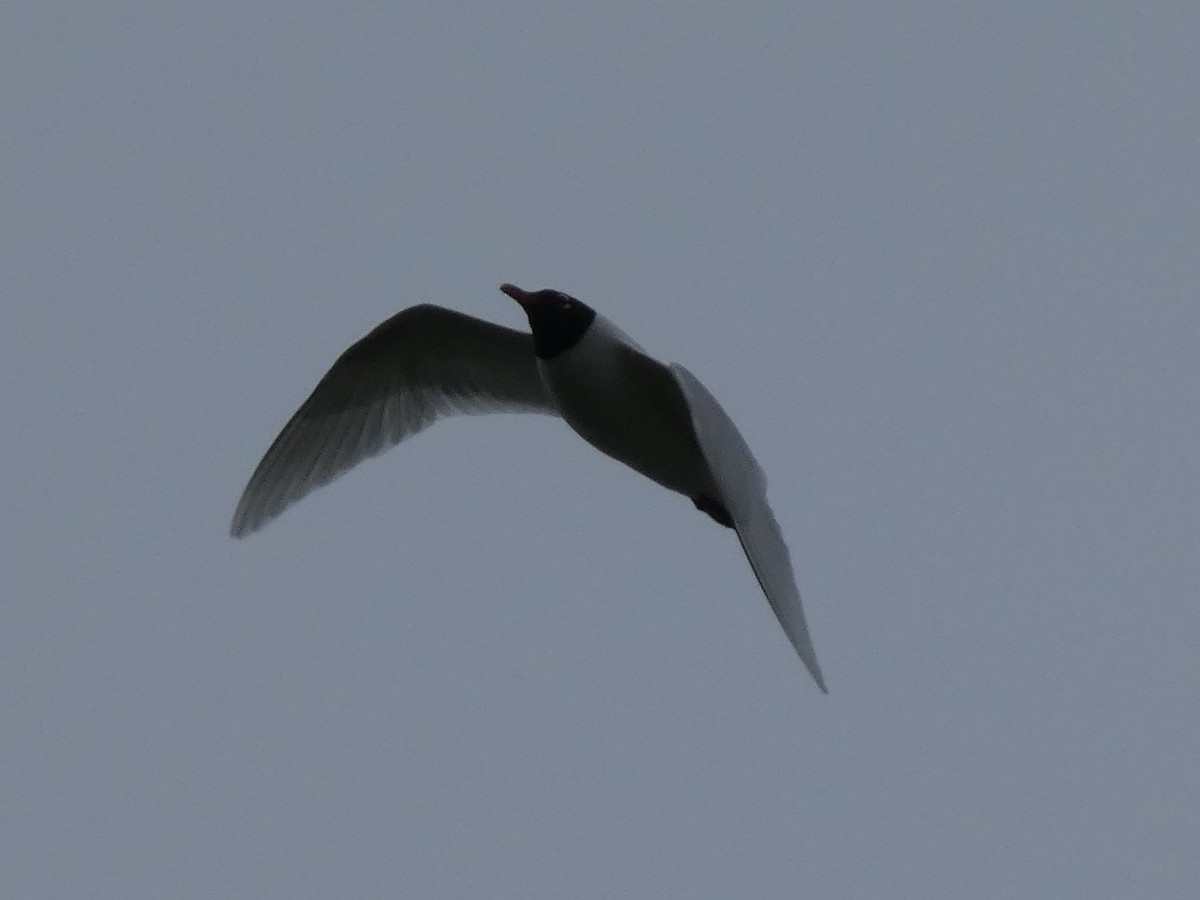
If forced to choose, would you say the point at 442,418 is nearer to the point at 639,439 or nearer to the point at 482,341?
the point at 482,341

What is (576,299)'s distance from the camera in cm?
550

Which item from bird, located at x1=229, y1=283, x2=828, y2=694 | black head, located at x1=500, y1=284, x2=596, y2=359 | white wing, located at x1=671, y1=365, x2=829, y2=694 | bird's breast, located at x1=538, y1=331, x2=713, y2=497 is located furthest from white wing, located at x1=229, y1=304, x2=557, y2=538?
white wing, located at x1=671, y1=365, x2=829, y2=694

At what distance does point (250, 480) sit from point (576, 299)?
1427 mm

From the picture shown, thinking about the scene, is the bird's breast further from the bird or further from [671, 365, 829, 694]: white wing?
[671, 365, 829, 694]: white wing

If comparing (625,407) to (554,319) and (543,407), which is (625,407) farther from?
(543,407)

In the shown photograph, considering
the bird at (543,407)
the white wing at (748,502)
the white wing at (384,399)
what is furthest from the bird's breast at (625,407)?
the white wing at (384,399)

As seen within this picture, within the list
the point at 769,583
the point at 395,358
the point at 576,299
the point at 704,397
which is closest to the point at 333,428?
the point at 395,358

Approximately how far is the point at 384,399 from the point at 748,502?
1872mm

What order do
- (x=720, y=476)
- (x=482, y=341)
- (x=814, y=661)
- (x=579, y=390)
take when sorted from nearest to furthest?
(x=814, y=661), (x=720, y=476), (x=579, y=390), (x=482, y=341)

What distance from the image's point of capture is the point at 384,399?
6340 mm

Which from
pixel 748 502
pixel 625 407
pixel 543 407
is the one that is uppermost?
pixel 543 407

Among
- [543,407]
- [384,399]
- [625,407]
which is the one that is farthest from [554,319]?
[384,399]

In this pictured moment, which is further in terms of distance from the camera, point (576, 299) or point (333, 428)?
point (333, 428)

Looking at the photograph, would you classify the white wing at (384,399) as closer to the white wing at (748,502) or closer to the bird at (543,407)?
the bird at (543,407)
